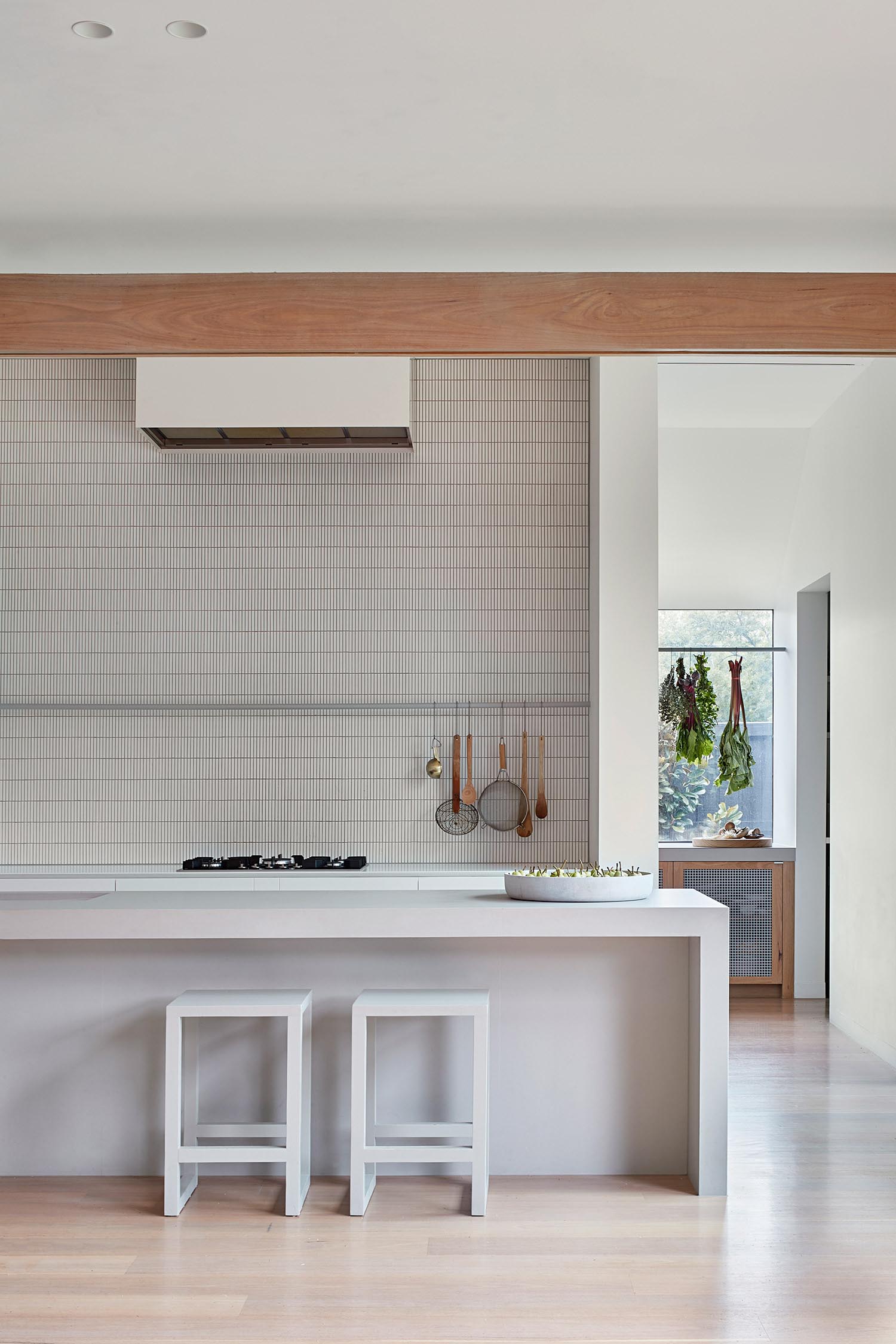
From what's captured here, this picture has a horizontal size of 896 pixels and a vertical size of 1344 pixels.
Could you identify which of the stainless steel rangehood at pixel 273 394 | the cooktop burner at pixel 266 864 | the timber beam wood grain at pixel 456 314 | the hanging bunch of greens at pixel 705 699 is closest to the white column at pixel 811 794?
the hanging bunch of greens at pixel 705 699

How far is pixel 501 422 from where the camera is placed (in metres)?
5.21

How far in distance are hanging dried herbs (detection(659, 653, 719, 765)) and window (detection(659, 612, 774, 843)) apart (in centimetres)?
12

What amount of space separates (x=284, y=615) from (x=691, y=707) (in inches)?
101

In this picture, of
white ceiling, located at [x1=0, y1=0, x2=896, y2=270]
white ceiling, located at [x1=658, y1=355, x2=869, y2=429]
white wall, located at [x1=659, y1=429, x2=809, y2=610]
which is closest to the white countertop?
white ceiling, located at [x1=0, y1=0, x2=896, y2=270]

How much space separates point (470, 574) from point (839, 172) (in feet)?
8.15

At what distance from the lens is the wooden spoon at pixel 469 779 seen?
5.10m

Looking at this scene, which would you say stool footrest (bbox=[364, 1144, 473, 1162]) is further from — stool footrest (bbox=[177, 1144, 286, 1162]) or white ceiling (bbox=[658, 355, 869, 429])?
white ceiling (bbox=[658, 355, 869, 429])

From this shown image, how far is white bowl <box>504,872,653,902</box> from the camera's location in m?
3.67

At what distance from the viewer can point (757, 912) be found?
6.48m

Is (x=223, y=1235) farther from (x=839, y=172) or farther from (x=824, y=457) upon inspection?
(x=824, y=457)

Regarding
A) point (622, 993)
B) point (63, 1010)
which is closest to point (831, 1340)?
point (622, 993)

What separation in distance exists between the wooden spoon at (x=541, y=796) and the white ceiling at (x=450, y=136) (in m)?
2.24

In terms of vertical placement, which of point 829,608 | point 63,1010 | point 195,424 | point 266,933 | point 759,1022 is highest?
point 195,424

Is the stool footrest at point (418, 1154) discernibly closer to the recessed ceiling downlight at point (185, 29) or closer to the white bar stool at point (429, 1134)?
the white bar stool at point (429, 1134)
